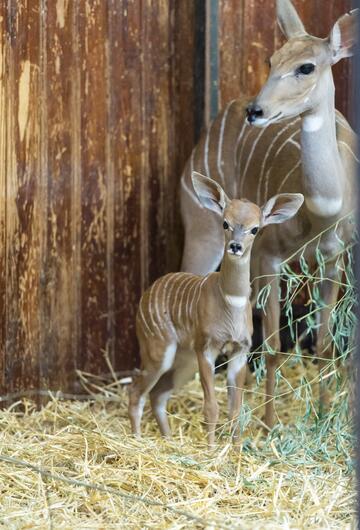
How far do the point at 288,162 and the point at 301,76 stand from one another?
621 millimetres

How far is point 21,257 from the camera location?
15.0 feet

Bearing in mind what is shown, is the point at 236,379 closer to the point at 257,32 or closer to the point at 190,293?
the point at 190,293

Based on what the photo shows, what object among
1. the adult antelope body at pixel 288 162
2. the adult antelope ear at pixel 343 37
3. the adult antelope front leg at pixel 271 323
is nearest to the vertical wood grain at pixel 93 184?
the adult antelope body at pixel 288 162

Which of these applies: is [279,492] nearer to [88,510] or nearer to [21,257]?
[88,510]

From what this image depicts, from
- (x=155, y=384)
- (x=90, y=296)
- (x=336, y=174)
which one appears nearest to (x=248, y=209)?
(x=336, y=174)

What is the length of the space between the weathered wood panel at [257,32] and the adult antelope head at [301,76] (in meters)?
0.92

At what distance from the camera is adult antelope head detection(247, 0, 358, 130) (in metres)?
4.05

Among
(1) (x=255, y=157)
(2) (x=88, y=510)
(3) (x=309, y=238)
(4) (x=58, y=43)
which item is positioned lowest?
(2) (x=88, y=510)

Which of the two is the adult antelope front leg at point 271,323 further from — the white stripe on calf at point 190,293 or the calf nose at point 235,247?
the calf nose at point 235,247

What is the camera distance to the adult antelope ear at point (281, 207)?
4008mm

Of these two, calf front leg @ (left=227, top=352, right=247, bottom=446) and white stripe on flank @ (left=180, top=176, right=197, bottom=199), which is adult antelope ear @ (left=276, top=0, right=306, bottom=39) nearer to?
Answer: white stripe on flank @ (left=180, top=176, right=197, bottom=199)

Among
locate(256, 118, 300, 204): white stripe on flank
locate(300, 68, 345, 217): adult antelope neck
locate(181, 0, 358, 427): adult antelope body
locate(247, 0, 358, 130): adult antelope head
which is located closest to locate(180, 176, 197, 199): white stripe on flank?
locate(181, 0, 358, 427): adult antelope body

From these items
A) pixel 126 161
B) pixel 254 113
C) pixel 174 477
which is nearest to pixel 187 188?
pixel 126 161

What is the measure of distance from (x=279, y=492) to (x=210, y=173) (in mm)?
1823
